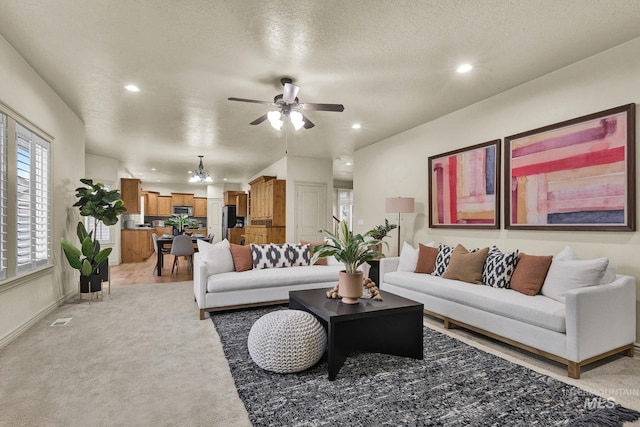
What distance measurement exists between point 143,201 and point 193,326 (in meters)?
9.88

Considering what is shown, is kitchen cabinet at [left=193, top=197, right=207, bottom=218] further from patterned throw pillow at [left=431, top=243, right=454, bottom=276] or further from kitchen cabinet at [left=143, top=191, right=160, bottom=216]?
patterned throw pillow at [left=431, top=243, right=454, bottom=276]

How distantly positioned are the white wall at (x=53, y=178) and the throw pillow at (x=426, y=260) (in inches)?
164

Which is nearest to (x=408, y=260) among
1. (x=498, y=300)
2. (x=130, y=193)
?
(x=498, y=300)

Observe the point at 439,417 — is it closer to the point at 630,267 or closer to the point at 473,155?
the point at 630,267

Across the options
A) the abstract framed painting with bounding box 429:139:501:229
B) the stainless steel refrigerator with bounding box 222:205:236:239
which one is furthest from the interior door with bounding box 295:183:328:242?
the stainless steel refrigerator with bounding box 222:205:236:239

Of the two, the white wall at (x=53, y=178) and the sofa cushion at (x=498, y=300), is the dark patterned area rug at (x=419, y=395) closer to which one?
the sofa cushion at (x=498, y=300)

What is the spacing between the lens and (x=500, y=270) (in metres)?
3.16

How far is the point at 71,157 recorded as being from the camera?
4539mm

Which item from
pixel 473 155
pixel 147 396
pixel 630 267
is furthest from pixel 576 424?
pixel 473 155

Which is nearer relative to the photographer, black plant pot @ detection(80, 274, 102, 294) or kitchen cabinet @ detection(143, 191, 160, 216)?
black plant pot @ detection(80, 274, 102, 294)

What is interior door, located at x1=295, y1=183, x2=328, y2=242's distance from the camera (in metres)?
7.69

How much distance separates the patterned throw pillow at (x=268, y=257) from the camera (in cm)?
442

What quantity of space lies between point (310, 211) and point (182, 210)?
723 centimetres

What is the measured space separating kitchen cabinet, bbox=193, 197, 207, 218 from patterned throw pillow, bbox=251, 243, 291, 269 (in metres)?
9.33
